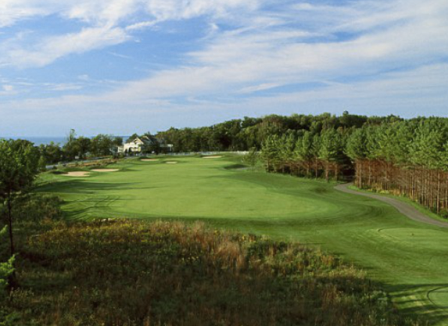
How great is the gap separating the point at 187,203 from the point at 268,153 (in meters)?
51.4

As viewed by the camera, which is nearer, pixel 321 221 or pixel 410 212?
pixel 321 221

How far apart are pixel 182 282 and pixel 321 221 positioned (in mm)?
17383

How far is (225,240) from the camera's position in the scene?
23.1 m

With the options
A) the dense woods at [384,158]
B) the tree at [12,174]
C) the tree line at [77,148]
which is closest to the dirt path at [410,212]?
the dense woods at [384,158]

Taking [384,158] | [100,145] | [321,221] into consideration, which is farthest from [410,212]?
[100,145]

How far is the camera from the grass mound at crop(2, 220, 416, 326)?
13.6 m

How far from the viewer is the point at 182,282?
680 inches

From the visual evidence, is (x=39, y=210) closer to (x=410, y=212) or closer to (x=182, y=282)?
(x=182, y=282)

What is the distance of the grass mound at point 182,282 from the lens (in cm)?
1357

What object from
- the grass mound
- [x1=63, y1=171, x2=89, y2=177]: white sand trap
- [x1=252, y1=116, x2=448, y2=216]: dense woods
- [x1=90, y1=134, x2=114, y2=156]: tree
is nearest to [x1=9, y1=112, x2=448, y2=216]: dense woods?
[x1=252, y1=116, x2=448, y2=216]: dense woods

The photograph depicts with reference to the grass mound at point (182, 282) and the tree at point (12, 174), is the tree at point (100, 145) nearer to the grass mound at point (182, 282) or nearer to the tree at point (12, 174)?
the grass mound at point (182, 282)

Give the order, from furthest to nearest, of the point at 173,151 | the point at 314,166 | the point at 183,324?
the point at 173,151, the point at 314,166, the point at 183,324

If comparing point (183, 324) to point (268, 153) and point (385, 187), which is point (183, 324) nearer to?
point (385, 187)

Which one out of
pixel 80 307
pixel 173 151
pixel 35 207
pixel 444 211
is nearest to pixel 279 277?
pixel 80 307
